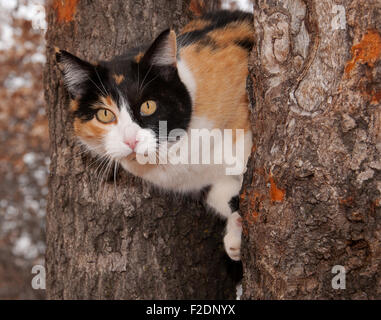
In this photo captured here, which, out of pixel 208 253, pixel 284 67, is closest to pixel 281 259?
pixel 284 67

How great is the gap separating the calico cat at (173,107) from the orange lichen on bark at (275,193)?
0.41 metres

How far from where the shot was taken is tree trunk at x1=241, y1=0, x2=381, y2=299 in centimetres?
124

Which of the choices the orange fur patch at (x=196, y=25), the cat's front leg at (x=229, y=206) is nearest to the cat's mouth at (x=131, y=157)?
the cat's front leg at (x=229, y=206)

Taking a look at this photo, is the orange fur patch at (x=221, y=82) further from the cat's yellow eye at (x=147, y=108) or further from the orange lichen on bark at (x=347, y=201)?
the orange lichen on bark at (x=347, y=201)

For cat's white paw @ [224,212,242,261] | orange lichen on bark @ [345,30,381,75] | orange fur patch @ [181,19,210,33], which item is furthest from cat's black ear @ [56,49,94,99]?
orange lichen on bark @ [345,30,381,75]

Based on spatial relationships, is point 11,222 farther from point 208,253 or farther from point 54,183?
point 208,253

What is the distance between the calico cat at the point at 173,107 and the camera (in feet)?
5.57

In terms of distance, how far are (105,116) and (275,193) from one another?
83 centimetres

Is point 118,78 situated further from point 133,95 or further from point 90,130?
point 90,130

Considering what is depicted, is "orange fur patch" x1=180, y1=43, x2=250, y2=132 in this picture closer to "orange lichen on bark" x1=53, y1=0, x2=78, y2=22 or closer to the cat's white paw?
the cat's white paw

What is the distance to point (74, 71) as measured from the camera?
5.74ft

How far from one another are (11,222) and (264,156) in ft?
10.8
